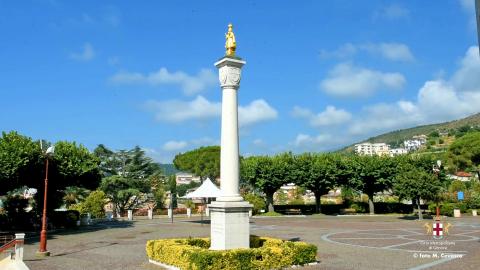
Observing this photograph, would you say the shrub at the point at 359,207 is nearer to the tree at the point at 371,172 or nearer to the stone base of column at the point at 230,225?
the tree at the point at 371,172

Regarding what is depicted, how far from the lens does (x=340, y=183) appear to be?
5159 centimetres

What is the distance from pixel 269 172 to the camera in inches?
2040

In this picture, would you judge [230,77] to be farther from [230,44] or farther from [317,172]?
[317,172]

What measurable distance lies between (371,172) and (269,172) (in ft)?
39.5

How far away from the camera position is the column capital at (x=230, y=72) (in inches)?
644

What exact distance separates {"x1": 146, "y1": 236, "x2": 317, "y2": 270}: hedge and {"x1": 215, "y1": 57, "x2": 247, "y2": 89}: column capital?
6217 millimetres

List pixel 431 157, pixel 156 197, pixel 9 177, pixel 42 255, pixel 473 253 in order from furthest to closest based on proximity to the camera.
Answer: pixel 156 197 → pixel 431 157 → pixel 9 177 → pixel 42 255 → pixel 473 253

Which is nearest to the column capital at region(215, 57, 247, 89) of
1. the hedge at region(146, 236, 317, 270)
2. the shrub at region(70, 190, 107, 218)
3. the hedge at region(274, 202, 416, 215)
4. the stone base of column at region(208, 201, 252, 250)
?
the stone base of column at region(208, 201, 252, 250)

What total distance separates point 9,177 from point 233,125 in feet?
64.5

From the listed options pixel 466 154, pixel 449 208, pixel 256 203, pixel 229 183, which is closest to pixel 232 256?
pixel 229 183

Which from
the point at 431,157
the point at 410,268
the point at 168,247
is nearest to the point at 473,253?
the point at 410,268

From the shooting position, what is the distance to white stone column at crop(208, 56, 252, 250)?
15.2 meters

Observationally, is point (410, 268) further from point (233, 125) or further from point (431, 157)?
point (431, 157)

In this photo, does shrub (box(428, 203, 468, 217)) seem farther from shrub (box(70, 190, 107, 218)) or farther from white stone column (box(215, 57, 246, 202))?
white stone column (box(215, 57, 246, 202))
